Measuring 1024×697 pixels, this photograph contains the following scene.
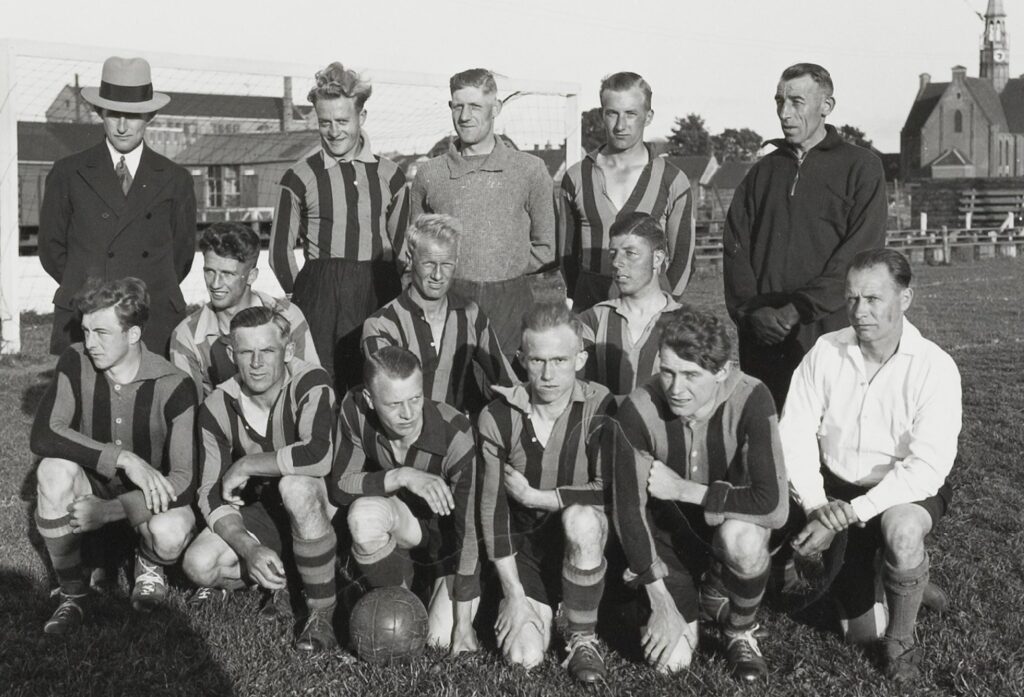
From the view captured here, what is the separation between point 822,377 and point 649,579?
976 millimetres

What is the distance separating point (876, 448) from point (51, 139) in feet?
109

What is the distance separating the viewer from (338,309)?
505 cm

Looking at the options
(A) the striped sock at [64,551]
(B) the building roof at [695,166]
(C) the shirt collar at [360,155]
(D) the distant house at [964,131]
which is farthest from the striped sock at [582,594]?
(D) the distant house at [964,131]

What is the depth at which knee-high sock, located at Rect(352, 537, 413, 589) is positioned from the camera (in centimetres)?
391

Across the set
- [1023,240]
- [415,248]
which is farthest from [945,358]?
[1023,240]

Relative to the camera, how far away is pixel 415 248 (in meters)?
4.46

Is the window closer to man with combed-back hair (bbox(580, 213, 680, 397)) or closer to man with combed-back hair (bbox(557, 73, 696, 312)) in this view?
man with combed-back hair (bbox(557, 73, 696, 312))

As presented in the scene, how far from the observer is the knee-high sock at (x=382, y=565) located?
3912mm

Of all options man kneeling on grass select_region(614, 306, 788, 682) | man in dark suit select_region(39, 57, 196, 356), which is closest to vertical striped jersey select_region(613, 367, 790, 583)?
man kneeling on grass select_region(614, 306, 788, 682)

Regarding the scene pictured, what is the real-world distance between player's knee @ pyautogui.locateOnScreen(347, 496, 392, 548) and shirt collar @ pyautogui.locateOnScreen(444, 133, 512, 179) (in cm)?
174

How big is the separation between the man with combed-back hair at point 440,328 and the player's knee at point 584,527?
35.7 inches

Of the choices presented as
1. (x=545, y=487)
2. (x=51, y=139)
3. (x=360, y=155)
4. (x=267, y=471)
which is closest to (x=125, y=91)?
(x=360, y=155)

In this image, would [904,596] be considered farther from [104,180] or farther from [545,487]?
[104,180]

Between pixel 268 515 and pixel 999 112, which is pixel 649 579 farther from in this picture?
pixel 999 112
